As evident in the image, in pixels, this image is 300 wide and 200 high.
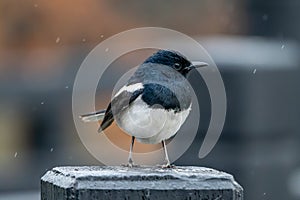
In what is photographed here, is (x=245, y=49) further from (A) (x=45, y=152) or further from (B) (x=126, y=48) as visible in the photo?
(A) (x=45, y=152)

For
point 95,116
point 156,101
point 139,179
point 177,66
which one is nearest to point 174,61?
point 177,66

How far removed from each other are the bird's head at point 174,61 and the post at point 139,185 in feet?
2.70

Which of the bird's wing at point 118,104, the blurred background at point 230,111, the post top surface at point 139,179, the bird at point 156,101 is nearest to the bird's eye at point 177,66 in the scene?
the bird at point 156,101

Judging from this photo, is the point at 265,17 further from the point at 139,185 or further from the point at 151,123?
the point at 139,185

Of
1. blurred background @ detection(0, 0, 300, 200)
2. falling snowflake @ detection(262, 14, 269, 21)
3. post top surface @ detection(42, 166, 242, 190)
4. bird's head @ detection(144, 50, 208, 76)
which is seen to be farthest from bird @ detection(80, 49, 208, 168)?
falling snowflake @ detection(262, 14, 269, 21)

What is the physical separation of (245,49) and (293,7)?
1.42ft

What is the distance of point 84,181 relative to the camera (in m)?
1.67

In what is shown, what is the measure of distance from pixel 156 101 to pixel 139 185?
89 centimetres

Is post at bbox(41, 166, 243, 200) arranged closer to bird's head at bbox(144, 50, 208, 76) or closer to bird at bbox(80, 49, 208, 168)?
bird at bbox(80, 49, 208, 168)

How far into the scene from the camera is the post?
1.65 metres

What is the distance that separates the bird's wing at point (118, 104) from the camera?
2596 mm

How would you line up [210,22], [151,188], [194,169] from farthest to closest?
[210,22]
[194,169]
[151,188]

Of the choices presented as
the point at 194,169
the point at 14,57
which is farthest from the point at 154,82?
the point at 14,57

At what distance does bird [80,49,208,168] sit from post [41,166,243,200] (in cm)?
72
